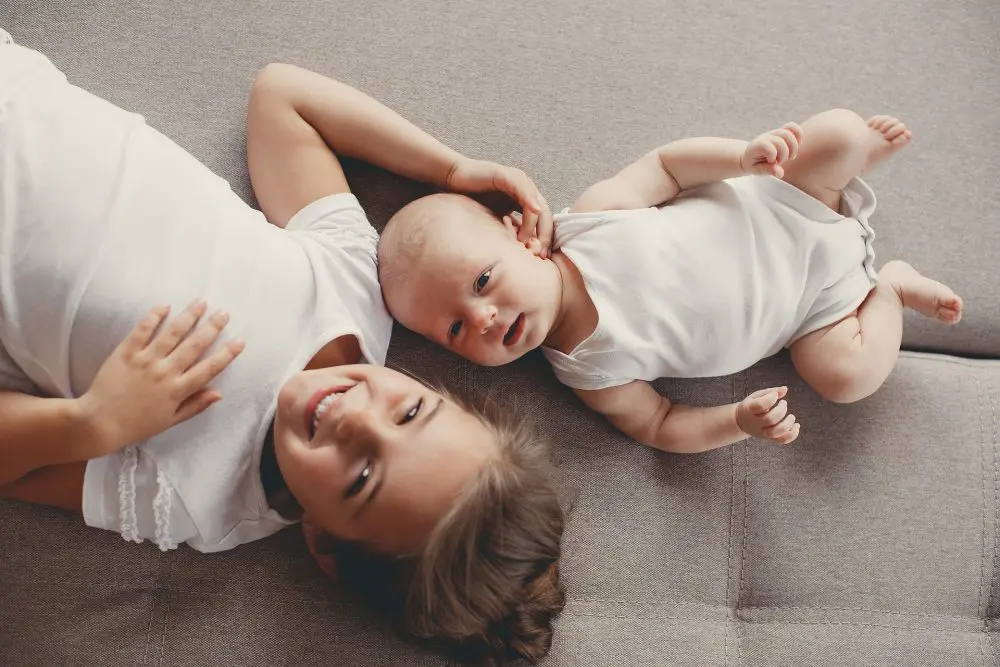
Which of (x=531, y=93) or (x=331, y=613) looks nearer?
(x=331, y=613)

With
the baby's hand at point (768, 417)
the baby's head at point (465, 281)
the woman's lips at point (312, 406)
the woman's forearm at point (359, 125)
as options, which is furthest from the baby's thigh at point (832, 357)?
the woman's lips at point (312, 406)

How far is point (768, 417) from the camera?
1.04 m

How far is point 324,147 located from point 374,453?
526mm

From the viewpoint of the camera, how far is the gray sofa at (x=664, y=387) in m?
1.06

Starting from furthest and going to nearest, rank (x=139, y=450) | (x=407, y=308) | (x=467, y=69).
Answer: (x=467, y=69), (x=407, y=308), (x=139, y=450)

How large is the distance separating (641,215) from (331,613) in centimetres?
76

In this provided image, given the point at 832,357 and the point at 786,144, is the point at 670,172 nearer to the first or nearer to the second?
the point at 786,144

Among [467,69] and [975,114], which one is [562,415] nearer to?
[467,69]

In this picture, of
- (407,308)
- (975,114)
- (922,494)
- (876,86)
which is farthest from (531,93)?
(922,494)

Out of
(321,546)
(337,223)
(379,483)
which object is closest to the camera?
(379,483)

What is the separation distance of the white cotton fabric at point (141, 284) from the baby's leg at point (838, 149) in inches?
29.1

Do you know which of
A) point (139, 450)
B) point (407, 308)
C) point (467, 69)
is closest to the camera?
point (139, 450)

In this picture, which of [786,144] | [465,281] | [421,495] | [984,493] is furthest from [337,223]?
[984,493]

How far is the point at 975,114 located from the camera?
1294 millimetres
